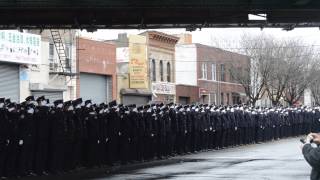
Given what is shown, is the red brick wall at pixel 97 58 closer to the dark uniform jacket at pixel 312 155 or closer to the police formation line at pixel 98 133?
the police formation line at pixel 98 133

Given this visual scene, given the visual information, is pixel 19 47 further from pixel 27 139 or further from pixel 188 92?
pixel 188 92

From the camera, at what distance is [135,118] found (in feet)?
68.4

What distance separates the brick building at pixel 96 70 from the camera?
37.9 metres

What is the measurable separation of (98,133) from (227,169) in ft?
13.1

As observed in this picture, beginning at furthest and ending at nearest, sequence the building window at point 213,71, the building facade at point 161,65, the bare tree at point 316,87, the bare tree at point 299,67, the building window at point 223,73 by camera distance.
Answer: the building window at point 223,73 < the building window at point 213,71 < the bare tree at point 316,87 < the bare tree at point 299,67 < the building facade at point 161,65

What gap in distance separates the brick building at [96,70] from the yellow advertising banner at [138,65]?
3548 mm

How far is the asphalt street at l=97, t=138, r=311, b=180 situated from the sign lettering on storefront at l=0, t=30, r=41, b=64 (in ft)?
34.5

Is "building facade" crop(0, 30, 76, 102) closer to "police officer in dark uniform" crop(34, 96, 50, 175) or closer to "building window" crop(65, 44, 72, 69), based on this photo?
"building window" crop(65, 44, 72, 69)

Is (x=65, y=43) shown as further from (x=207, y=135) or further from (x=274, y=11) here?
(x=274, y=11)

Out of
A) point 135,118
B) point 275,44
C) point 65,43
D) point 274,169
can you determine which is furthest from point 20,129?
point 275,44

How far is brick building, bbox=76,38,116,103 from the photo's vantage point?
3788cm

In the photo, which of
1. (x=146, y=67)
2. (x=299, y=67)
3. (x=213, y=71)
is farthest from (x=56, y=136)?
(x=213, y=71)

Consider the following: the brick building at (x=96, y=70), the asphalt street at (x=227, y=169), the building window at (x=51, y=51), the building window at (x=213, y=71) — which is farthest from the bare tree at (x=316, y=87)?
the asphalt street at (x=227, y=169)

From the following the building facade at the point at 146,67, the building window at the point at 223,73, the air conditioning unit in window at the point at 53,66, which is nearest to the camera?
the air conditioning unit in window at the point at 53,66
